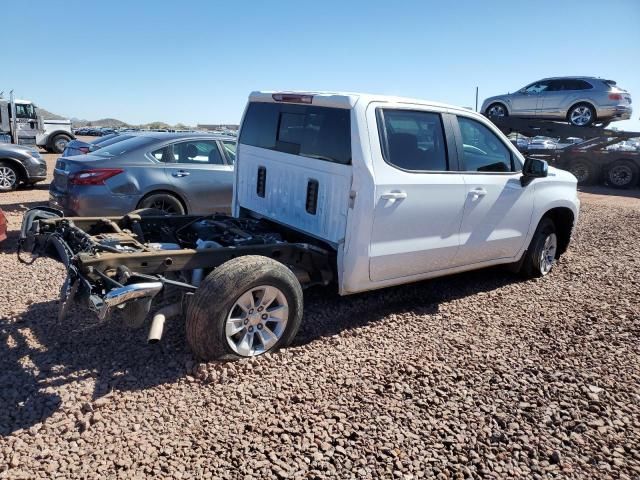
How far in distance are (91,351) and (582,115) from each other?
12417 mm

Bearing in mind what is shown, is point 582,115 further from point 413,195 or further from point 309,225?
point 309,225

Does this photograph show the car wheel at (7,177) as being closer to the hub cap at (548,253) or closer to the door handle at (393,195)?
the door handle at (393,195)

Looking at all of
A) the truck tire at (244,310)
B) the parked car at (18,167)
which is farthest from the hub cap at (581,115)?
the parked car at (18,167)

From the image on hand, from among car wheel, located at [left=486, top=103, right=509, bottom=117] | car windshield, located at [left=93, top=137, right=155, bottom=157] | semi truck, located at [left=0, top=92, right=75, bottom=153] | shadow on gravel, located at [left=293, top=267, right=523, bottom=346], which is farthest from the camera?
semi truck, located at [left=0, top=92, right=75, bottom=153]

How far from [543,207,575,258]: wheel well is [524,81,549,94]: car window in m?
7.69

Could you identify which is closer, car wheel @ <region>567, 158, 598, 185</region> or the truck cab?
the truck cab

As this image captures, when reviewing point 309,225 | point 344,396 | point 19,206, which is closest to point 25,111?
point 19,206

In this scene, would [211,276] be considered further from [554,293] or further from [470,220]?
[554,293]

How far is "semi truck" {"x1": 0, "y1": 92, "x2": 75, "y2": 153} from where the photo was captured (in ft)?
71.4

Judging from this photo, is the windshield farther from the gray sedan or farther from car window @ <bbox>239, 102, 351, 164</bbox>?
car window @ <bbox>239, 102, 351, 164</bbox>

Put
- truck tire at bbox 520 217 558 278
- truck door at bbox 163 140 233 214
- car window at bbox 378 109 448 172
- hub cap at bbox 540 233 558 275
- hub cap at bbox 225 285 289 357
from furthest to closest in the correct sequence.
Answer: truck door at bbox 163 140 233 214 → hub cap at bbox 540 233 558 275 → truck tire at bbox 520 217 558 278 → car window at bbox 378 109 448 172 → hub cap at bbox 225 285 289 357

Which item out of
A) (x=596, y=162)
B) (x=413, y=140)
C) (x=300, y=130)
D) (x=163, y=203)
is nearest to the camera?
(x=413, y=140)

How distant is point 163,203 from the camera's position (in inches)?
301

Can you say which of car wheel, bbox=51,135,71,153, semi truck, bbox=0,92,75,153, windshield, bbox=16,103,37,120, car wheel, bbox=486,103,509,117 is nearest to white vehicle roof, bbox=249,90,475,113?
car wheel, bbox=486,103,509,117
